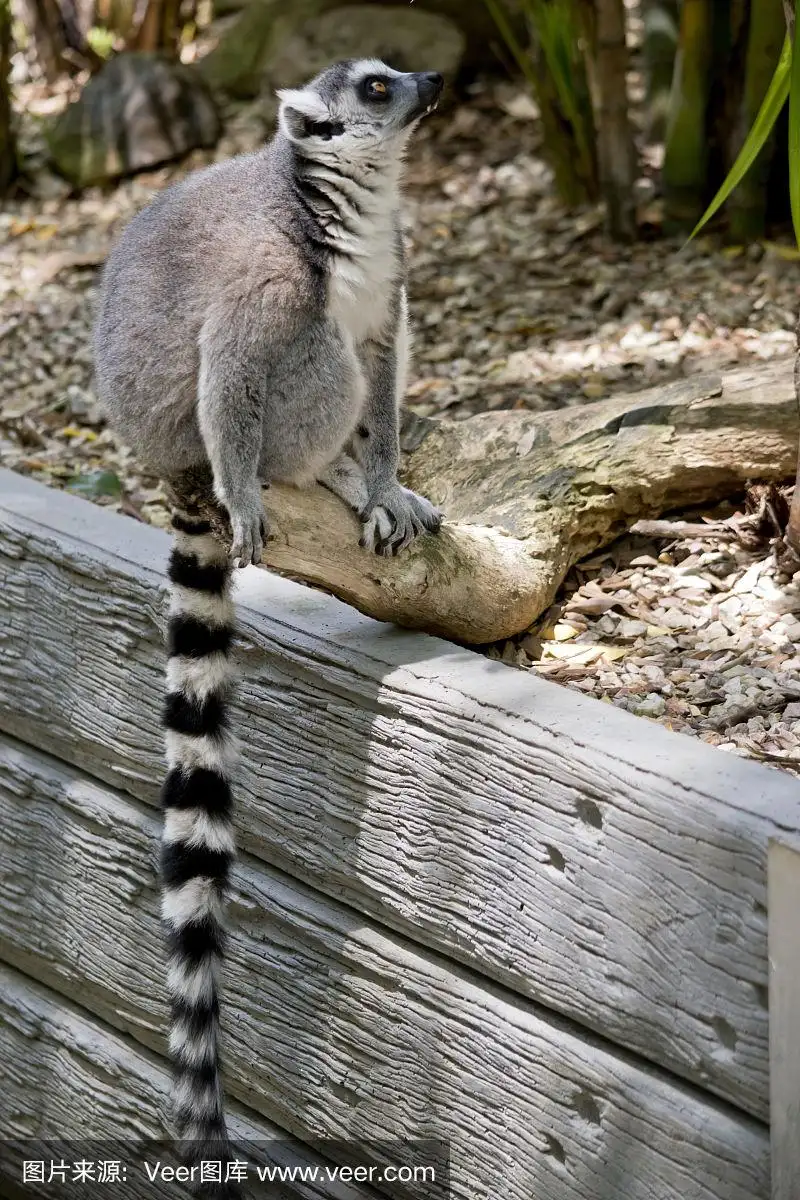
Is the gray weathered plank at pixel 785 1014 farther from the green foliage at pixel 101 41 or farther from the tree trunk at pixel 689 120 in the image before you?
the green foliage at pixel 101 41

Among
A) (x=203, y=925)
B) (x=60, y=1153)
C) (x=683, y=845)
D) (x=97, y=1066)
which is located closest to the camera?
(x=683, y=845)

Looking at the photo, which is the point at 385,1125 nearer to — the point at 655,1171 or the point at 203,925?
the point at 203,925

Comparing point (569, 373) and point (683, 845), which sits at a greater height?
point (683, 845)

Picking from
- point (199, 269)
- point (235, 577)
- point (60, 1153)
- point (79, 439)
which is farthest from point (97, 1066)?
point (79, 439)

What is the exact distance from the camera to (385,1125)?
231cm

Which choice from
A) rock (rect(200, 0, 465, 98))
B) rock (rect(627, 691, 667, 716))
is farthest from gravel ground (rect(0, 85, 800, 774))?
rock (rect(200, 0, 465, 98))

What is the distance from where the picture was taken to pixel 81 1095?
2.91 metres

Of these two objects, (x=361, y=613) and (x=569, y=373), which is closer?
(x=361, y=613)

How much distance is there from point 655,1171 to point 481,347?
9.22ft

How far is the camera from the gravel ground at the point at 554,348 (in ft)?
8.45

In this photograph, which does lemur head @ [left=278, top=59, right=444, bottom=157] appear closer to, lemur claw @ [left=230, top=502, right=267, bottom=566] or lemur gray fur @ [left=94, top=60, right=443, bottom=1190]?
lemur gray fur @ [left=94, top=60, right=443, bottom=1190]

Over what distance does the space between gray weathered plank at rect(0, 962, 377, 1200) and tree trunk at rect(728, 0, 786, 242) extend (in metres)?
3.03

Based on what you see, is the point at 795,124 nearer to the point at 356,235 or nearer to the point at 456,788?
the point at 356,235

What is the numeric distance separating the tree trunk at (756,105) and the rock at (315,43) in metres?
2.03
